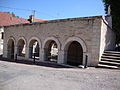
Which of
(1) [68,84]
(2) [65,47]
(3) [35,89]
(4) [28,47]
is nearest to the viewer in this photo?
(3) [35,89]

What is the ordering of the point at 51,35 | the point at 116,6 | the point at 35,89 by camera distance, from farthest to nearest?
1. the point at 116,6
2. the point at 51,35
3. the point at 35,89

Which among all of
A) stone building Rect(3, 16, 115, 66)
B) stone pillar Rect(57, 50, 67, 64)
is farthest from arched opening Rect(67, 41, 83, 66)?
stone pillar Rect(57, 50, 67, 64)

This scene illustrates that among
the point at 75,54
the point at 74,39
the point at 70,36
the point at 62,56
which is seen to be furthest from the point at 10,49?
the point at 74,39

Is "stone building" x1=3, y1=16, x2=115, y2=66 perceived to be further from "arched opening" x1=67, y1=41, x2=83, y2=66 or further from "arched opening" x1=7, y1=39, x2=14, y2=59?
"arched opening" x1=7, y1=39, x2=14, y2=59

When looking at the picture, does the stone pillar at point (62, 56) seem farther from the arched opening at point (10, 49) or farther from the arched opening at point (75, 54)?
the arched opening at point (10, 49)

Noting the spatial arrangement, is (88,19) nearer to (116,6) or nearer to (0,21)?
(116,6)

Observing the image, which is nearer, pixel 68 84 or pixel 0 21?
pixel 68 84

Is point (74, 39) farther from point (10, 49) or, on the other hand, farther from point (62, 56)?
point (10, 49)

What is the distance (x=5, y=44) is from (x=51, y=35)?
7956 mm

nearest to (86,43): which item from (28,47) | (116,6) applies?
(28,47)

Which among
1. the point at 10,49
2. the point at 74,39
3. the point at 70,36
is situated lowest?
the point at 10,49

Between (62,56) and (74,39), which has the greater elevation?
(74,39)

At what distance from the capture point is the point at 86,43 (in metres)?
8.54

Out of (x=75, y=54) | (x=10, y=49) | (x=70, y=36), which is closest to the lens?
(x=70, y=36)
